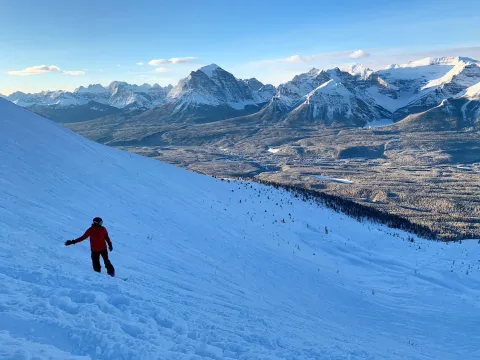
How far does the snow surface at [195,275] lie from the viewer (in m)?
8.55

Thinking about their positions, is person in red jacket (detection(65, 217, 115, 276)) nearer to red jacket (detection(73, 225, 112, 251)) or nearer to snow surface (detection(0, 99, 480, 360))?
red jacket (detection(73, 225, 112, 251))

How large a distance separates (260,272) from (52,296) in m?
11.2

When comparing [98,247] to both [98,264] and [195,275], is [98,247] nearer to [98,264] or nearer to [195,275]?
[98,264]

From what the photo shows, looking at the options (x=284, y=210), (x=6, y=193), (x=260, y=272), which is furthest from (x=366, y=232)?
(x=6, y=193)

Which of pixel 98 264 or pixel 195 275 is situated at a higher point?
pixel 98 264

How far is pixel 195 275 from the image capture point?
1473 cm

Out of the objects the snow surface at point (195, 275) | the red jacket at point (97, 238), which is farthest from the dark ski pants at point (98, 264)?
the snow surface at point (195, 275)

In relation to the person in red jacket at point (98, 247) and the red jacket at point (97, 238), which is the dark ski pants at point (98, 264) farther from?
the red jacket at point (97, 238)

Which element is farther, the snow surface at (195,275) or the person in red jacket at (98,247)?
the person in red jacket at (98,247)

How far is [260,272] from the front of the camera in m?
18.5

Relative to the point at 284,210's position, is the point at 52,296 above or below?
above

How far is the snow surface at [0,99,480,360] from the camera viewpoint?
28.1 ft

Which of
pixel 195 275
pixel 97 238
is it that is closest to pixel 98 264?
pixel 97 238

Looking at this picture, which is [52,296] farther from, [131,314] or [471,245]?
[471,245]
